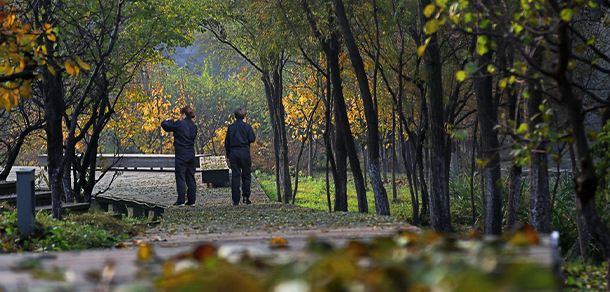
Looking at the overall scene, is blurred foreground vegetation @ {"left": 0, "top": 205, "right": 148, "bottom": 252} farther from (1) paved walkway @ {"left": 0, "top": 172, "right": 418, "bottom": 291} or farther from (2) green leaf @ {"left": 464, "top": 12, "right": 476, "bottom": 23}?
(2) green leaf @ {"left": 464, "top": 12, "right": 476, "bottom": 23}

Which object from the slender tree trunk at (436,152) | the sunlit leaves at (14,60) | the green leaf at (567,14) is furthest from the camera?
the slender tree trunk at (436,152)

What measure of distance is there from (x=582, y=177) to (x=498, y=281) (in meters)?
3.02

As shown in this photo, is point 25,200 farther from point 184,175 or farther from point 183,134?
point 184,175

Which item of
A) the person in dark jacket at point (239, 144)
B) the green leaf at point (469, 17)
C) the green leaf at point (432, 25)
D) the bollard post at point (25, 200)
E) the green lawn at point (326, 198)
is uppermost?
the green leaf at point (469, 17)

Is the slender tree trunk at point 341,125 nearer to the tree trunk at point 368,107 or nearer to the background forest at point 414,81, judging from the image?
the background forest at point 414,81

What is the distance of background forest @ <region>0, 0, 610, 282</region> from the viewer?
430cm

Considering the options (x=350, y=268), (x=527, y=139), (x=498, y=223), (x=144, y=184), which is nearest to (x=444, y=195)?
(x=498, y=223)

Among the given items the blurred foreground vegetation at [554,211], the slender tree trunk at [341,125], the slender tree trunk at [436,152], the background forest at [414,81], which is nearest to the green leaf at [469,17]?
the background forest at [414,81]

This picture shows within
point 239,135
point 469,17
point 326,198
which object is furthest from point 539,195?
point 326,198

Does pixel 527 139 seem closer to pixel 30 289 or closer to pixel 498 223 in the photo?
pixel 30 289

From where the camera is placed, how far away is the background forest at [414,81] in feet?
14.1

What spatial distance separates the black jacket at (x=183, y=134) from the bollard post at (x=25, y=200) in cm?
562

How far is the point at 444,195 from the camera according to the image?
916cm

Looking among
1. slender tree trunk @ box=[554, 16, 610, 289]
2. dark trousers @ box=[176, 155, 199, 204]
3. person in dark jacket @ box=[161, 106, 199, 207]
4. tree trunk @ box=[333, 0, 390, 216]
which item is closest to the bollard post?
slender tree trunk @ box=[554, 16, 610, 289]
